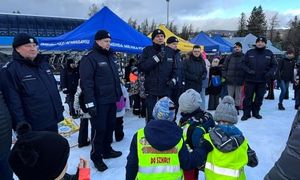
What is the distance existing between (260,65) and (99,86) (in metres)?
4.12

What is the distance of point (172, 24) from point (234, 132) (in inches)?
2577

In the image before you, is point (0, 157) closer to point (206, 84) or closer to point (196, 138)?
point (196, 138)

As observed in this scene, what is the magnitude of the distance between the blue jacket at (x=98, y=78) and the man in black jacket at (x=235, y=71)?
427 cm

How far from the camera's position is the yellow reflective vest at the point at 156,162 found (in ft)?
7.79

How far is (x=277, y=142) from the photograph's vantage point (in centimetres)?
570

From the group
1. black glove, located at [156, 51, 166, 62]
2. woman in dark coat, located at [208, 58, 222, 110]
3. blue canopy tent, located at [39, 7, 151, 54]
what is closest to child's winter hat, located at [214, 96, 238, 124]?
black glove, located at [156, 51, 166, 62]

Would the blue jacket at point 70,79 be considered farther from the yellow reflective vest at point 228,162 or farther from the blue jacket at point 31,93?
the yellow reflective vest at point 228,162

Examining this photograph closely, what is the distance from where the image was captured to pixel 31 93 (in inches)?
132

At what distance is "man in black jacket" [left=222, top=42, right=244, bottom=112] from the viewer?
7848mm

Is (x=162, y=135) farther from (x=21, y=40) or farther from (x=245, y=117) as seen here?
(x=245, y=117)

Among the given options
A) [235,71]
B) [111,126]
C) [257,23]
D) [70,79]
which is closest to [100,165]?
[111,126]

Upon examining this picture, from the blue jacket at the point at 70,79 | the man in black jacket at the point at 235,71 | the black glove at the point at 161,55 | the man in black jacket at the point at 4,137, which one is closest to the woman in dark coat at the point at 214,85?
the man in black jacket at the point at 235,71

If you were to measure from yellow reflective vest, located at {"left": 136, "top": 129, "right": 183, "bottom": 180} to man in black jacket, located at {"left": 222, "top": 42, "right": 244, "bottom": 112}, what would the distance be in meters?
5.82

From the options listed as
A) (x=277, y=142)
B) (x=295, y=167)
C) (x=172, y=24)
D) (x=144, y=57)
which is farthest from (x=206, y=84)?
(x=172, y=24)
